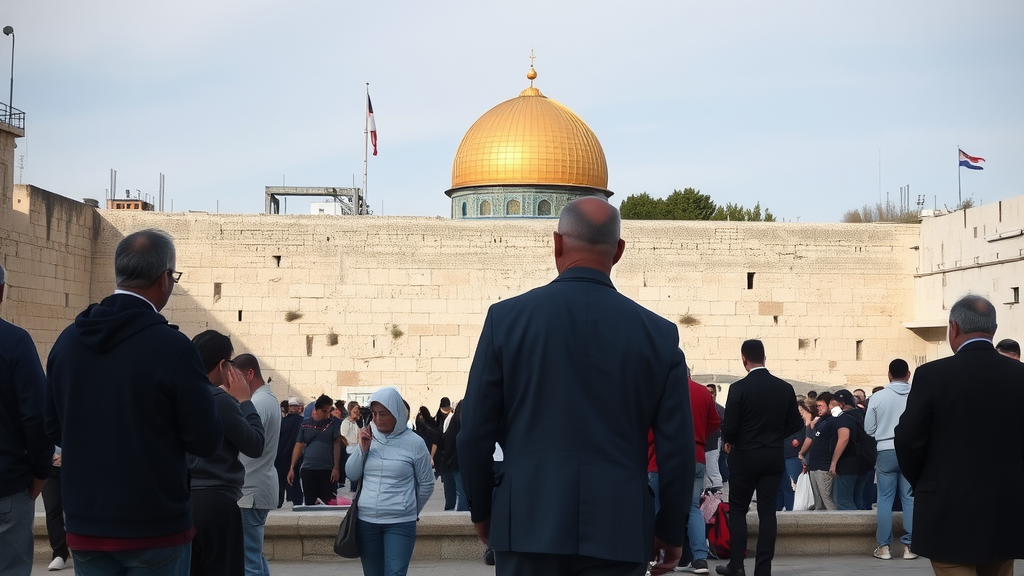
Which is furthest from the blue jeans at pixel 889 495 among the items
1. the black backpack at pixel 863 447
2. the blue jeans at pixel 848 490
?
the blue jeans at pixel 848 490

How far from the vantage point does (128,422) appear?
313 centimetres

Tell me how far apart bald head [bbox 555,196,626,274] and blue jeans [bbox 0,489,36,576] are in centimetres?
204

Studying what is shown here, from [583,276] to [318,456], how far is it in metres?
7.88

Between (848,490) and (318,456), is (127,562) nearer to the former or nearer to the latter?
(848,490)

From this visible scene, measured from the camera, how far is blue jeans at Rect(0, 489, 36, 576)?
12.1 ft

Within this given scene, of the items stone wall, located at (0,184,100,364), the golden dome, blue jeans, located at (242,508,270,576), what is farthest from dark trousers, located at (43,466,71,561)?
the golden dome

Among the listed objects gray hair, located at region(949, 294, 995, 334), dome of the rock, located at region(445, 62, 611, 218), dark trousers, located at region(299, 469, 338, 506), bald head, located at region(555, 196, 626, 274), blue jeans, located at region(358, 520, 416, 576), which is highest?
dome of the rock, located at region(445, 62, 611, 218)

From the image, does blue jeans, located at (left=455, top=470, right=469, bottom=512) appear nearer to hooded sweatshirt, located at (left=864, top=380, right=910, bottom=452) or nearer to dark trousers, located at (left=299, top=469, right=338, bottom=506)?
dark trousers, located at (left=299, top=469, right=338, bottom=506)

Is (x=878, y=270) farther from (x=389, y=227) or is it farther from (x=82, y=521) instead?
(x=82, y=521)

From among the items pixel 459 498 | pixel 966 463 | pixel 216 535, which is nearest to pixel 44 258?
pixel 459 498

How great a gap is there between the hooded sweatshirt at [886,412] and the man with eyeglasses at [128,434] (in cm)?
547

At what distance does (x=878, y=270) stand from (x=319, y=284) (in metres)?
11.3

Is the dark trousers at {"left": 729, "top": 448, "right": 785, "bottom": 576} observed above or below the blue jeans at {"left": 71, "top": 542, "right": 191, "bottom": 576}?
below

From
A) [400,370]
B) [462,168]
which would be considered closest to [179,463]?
[400,370]
